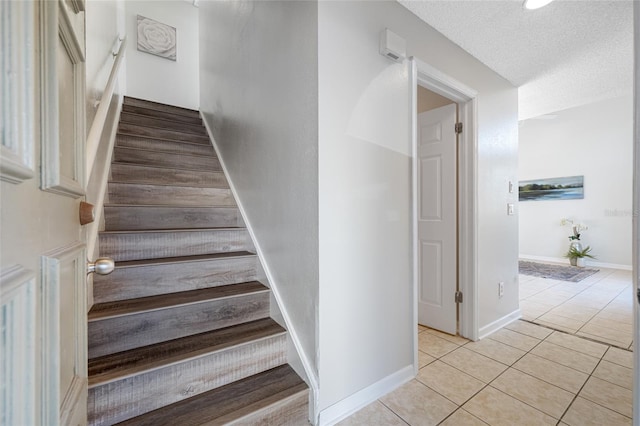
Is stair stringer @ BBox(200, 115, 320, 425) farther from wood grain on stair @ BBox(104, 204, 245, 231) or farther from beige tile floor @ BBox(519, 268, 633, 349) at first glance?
beige tile floor @ BBox(519, 268, 633, 349)

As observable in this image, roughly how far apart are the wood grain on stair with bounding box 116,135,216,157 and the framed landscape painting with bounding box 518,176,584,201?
6.68m

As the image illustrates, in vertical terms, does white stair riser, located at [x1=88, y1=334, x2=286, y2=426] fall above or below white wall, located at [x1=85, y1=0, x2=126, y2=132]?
below

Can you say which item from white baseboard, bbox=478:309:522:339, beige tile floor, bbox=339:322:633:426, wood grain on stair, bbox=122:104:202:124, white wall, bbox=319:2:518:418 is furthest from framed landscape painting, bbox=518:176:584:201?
wood grain on stair, bbox=122:104:202:124

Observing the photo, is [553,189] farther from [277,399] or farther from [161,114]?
[161,114]

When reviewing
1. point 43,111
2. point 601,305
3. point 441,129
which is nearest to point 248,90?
point 441,129

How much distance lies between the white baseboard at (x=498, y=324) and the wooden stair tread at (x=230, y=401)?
174 cm

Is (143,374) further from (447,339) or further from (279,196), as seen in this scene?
(447,339)

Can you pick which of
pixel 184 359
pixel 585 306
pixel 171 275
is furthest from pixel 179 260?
pixel 585 306

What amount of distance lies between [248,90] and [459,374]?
248 centimetres

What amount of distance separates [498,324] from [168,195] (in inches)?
120

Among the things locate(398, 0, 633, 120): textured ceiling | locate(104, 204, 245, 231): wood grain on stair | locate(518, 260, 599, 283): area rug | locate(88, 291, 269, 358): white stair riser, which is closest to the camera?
locate(88, 291, 269, 358): white stair riser

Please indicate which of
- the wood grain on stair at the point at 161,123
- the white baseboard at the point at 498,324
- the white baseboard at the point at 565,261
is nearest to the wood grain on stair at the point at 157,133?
the wood grain on stair at the point at 161,123

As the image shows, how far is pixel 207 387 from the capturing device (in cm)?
130

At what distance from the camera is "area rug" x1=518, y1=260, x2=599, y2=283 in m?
4.41
